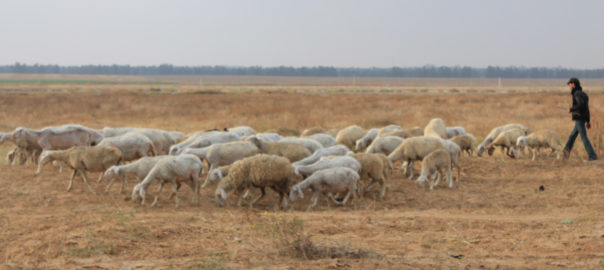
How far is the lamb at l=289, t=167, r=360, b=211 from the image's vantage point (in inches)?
424

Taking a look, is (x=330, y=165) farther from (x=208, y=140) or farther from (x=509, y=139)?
(x=509, y=139)

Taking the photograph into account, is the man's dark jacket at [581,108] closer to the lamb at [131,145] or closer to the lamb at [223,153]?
the lamb at [223,153]

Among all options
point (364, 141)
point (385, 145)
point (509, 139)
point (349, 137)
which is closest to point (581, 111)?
point (509, 139)

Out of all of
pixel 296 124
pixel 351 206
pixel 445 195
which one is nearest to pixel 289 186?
pixel 351 206

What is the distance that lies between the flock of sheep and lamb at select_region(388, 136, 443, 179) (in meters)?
0.02

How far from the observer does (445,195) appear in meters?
11.9

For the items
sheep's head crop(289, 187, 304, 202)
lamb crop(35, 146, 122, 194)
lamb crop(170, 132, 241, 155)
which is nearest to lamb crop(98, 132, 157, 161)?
lamb crop(170, 132, 241, 155)

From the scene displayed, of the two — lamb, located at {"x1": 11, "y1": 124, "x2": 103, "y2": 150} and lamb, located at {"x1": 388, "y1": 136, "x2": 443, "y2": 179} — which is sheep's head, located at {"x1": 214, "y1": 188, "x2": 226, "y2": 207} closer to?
lamb, located at {"x1": 388, "y1": 136, "x2": 443, "y2": 179}

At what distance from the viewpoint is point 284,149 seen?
13539 millimetres

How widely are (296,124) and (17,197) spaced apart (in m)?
18.4

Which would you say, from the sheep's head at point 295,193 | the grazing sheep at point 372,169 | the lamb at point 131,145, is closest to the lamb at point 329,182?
the sheep's head at point 295,193

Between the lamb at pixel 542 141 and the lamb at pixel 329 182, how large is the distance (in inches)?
303

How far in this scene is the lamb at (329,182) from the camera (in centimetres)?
1076

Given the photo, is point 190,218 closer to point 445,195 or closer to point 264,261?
point 264,261
